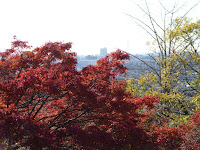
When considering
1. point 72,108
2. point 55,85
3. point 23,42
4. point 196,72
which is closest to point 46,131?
point 55,85

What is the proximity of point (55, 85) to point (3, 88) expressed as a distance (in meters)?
1.04

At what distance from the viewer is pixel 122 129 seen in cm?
534

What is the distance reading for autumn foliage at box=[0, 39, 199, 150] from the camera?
3516 mm

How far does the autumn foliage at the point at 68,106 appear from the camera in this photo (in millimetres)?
3516

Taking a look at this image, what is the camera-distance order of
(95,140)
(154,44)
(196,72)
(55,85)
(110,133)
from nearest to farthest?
(55,85) < (95,140) < (110,133) < (196,72) < (154,44)

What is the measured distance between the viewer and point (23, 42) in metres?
6.11

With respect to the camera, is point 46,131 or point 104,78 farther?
point 104,78

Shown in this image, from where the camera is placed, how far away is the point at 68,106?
5035mm

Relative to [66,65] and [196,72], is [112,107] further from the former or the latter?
[196,72]

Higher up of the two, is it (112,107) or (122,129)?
(112,107)

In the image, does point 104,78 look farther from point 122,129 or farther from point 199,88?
point 199,88

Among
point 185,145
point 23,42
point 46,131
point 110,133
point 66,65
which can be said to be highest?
point 23,42

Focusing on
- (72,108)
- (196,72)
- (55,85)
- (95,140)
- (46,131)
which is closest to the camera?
(46,131)

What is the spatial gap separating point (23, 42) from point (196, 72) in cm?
700
